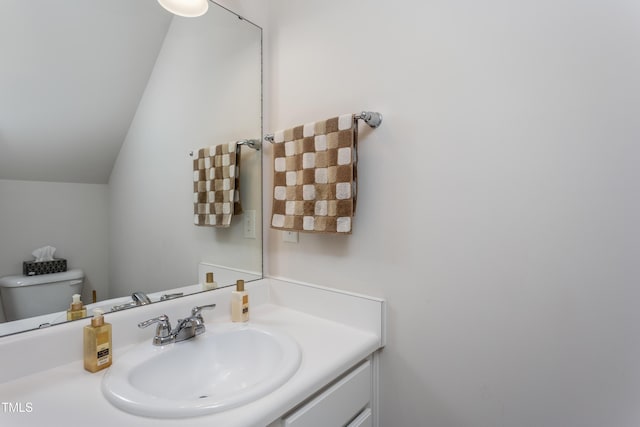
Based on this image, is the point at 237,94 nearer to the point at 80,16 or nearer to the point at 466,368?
the point at 80,16

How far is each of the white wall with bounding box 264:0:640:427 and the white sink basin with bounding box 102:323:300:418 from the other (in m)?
0.37

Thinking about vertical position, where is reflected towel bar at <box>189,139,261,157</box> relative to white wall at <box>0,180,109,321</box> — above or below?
above

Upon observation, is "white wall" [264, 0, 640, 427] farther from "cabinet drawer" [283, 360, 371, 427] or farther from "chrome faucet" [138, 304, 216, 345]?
"chrome faucet" [138, 304, 216, 345]

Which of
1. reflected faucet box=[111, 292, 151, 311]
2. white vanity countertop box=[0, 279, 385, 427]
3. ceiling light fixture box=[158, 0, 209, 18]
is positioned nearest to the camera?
white vanity countertop box=[0, 279, 385, 427]

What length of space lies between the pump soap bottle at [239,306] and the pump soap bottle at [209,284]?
0.11 metres

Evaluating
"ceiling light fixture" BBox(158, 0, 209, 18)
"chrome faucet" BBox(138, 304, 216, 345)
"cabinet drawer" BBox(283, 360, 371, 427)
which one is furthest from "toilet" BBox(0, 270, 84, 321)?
"ceiling light fixture" BBox(158, 0, 209, 18)

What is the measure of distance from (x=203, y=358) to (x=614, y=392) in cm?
111

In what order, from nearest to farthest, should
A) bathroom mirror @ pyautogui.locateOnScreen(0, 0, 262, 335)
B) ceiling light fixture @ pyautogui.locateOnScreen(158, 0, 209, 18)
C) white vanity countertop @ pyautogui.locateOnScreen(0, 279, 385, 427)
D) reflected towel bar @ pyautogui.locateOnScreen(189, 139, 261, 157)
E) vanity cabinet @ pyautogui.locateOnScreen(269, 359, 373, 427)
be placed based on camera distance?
white vanity countertop @ pyautogui.locateOnScreen(0, 279, 385, 427)
vanity cabinet @ pyautogui.locateOnScreen(269, 359, 373, 427)
bathroom mirror @ pyautogui.locateOnScreen(0, 0, 262, 335)
ceiling light fixture @ pyautogui.locateOnScreen(158, 0, 209, 18)
reflected towel bar @ pyautogui.locateOnScreen(189, 139, 261, 157)

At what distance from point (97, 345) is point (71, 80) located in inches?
31.8

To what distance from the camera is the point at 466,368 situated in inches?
38.3

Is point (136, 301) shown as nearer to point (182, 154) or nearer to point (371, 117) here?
point (182, 154)

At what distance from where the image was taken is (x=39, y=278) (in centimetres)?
93

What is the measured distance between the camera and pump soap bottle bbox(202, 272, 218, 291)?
1.30 m

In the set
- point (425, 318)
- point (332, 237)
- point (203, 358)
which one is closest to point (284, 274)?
point (332, 237)
